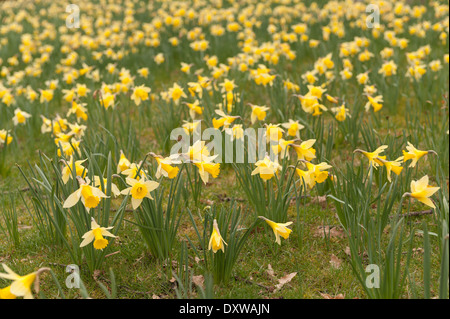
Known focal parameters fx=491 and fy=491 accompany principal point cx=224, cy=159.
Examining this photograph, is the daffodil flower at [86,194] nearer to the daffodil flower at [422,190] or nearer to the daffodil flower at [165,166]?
the daffodil flower at [165,166]

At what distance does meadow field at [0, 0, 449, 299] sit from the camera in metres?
2.26

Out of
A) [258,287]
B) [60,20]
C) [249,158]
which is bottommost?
[258,287]

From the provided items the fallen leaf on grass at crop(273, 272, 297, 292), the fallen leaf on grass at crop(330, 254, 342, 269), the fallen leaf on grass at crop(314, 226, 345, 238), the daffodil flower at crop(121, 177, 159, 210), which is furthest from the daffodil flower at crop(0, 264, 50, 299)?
the fallen leaf on grass at crop(314, 226, 345, 238)

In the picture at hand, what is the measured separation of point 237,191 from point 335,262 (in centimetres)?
105

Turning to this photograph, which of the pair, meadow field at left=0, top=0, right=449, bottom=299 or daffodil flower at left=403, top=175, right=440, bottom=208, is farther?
meadow field at left=0, top=0, right=449, bottom=299

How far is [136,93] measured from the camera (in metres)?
3.95

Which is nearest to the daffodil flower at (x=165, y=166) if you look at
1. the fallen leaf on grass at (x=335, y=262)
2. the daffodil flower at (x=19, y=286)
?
the daffodil flower at (x=19, y=286)

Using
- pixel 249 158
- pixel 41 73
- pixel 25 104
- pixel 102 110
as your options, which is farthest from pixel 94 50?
pixel 249 158

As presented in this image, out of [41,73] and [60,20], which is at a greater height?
[60,20]

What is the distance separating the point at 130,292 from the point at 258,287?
0.63 metres

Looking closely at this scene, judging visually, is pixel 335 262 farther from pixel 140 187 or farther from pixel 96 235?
pixel 96 235

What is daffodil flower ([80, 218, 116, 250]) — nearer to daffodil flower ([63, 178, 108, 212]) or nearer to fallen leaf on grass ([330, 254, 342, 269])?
daffodil flower ([63, 178, 108, 212])
